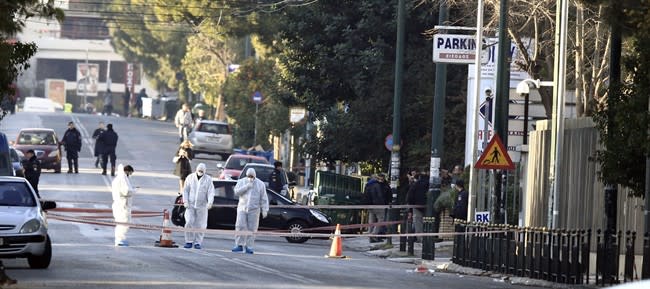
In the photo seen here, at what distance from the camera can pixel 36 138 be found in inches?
1951

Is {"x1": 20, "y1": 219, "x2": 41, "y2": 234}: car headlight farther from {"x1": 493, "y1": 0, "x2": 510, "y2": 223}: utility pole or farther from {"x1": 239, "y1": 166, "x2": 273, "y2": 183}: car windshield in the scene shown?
{"x1": 239, "y1": 166, "x2": 273, "y2": 183}: car windshield

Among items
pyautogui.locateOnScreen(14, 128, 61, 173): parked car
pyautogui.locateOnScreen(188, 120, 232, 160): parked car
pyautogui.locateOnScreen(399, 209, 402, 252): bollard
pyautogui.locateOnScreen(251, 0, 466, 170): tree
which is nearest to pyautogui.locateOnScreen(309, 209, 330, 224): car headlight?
pyautogui.locateOnScreen(399, 209, 402, 252): bollard

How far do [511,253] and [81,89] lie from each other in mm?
100063

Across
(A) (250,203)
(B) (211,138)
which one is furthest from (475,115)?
(B) (211,138)

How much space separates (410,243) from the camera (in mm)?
29562

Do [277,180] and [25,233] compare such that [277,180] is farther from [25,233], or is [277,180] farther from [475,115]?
[25,233]

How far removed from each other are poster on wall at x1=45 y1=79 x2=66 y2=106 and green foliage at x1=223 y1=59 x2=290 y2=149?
180 feet

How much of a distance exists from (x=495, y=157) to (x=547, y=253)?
2921mm

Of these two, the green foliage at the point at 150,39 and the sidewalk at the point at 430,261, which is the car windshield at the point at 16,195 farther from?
the green foliage at the point at 150,39

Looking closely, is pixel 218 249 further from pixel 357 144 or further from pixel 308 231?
pixel 357 144

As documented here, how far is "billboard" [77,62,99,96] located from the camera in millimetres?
120562

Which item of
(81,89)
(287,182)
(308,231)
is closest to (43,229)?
(308,231)

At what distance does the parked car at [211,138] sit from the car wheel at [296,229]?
2663 cm

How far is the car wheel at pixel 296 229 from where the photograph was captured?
3309 cm
